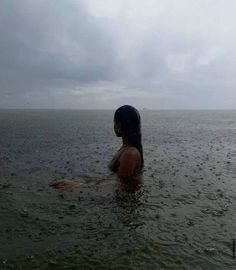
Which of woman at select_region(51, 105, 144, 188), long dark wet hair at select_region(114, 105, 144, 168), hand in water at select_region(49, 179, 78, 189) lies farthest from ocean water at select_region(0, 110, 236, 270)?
long dark wet hair at select_region(114, 105, 144, 168)

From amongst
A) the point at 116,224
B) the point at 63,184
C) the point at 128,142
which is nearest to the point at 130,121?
the point at 128,142

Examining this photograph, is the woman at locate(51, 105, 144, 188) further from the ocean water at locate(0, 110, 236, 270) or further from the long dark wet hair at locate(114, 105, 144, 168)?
the ocean water at locate(0, 110, 236, 270)

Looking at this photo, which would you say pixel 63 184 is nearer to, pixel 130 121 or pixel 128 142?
pixel 128 142

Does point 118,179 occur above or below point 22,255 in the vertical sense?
above

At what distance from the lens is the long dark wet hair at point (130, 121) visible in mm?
12414

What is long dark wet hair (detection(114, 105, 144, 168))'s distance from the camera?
12414 millimetres

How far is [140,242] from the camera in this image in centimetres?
952

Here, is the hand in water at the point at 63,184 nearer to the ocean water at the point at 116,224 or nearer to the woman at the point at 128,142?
the ocean water at the point at 116,224

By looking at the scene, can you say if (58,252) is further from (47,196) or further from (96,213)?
(47,196)

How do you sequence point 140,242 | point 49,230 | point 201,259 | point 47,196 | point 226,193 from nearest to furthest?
point 201,259, point 140,242, point 49,230, point 47,196, point 226,193

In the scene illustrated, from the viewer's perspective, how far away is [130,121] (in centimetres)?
1255

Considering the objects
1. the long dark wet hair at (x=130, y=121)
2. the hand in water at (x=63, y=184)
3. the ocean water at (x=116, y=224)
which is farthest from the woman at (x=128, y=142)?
the hand in water at (x=63, y=184)

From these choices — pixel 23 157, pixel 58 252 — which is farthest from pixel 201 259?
pixel 23 157

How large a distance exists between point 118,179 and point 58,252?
454 cm
